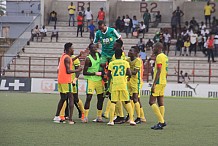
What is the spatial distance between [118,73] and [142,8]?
32.2 m

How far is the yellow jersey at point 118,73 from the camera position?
1617cm

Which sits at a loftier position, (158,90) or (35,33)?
(35,33)

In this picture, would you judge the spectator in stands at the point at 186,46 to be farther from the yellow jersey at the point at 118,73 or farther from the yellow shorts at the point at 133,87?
the yellow jersey at the point at 118,73

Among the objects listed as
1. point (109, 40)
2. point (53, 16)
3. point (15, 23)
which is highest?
point (15, 23)

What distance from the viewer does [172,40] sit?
43.1 meters

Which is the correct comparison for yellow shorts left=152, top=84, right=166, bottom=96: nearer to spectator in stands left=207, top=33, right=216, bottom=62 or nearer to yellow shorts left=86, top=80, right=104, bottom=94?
yellow shorts left=86, top=80, right=104, bottom=94

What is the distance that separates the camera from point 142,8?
4797cm

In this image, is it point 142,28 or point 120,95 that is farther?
point 142,28

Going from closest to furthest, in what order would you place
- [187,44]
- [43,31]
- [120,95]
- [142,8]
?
1. [120,95]
2. [187,44]
3. [43,31]
4. [142,8]

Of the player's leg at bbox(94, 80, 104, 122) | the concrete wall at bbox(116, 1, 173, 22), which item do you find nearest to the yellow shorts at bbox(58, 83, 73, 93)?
the player's leg at bbox(94, 80, 104, 122)

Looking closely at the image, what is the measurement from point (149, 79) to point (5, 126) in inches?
873

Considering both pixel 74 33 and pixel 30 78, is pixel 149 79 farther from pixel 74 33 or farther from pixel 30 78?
pixel 74 33

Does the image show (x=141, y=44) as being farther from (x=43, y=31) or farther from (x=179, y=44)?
(x=43, y=31)

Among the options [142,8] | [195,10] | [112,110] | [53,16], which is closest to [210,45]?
[195,10]
